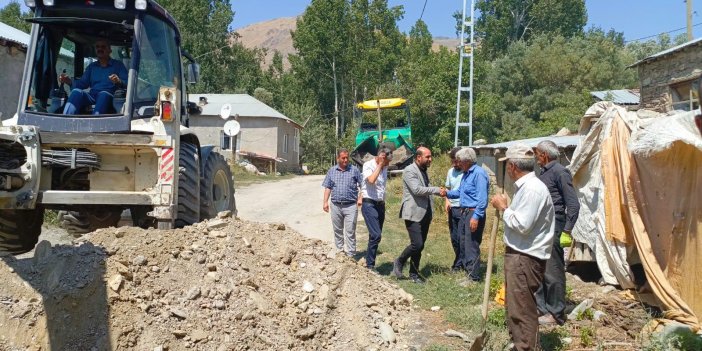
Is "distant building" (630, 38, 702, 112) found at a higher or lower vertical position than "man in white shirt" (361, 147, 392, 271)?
higher

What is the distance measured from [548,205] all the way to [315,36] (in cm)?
Result: 3991

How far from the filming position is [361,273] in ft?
19.1

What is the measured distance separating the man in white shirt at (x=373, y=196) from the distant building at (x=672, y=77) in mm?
9958

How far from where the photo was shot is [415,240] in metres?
6.70

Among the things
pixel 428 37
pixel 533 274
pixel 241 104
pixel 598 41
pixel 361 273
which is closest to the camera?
pixel 533 274

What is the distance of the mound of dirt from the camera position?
4160mm

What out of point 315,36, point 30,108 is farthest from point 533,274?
point 315,36

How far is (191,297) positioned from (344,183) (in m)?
2.87

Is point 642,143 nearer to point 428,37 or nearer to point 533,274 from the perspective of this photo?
point 533,274

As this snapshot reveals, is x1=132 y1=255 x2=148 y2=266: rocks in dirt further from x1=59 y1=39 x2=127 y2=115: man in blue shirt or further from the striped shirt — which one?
the striped shirt

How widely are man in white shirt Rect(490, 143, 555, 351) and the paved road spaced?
19.2ft

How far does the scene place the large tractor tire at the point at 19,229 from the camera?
5.86 meters

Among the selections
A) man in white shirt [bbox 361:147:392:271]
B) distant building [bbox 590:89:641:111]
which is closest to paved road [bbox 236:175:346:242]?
man in white shirt [bbox 361:147:392:271]

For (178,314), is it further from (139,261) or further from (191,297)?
(139,261)
